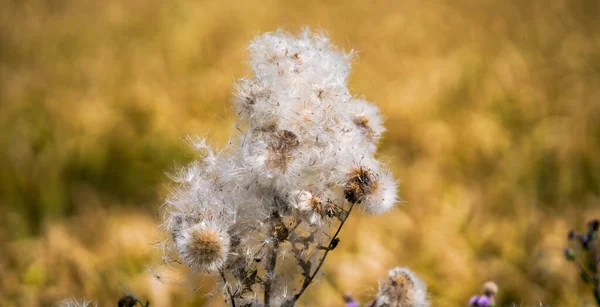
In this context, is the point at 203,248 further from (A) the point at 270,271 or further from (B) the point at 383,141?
(B) the point at 383,141

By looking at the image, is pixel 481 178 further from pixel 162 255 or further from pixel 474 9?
pixel 162 255

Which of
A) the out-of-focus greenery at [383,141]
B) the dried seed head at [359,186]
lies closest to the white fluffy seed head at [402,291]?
the dried seed head at [359,186]

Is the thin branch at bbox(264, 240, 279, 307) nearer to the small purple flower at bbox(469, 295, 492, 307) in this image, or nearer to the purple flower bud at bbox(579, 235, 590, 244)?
the small purple flower at bbox(469, 295, 492, 307)

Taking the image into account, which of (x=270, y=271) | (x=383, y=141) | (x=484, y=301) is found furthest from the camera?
(x=383, y=141)

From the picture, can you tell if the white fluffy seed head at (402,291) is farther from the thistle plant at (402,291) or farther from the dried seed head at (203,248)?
the dried seed head at (203,248)

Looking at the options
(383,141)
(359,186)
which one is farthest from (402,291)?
(383,141)

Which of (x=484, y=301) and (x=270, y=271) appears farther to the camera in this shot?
(x=484, y=301)

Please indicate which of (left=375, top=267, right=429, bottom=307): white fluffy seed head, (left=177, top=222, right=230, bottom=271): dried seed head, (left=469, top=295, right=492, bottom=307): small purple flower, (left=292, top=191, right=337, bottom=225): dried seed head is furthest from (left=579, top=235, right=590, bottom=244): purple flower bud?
(left=177, top=222, right=230, bottom=271): dried seed head
